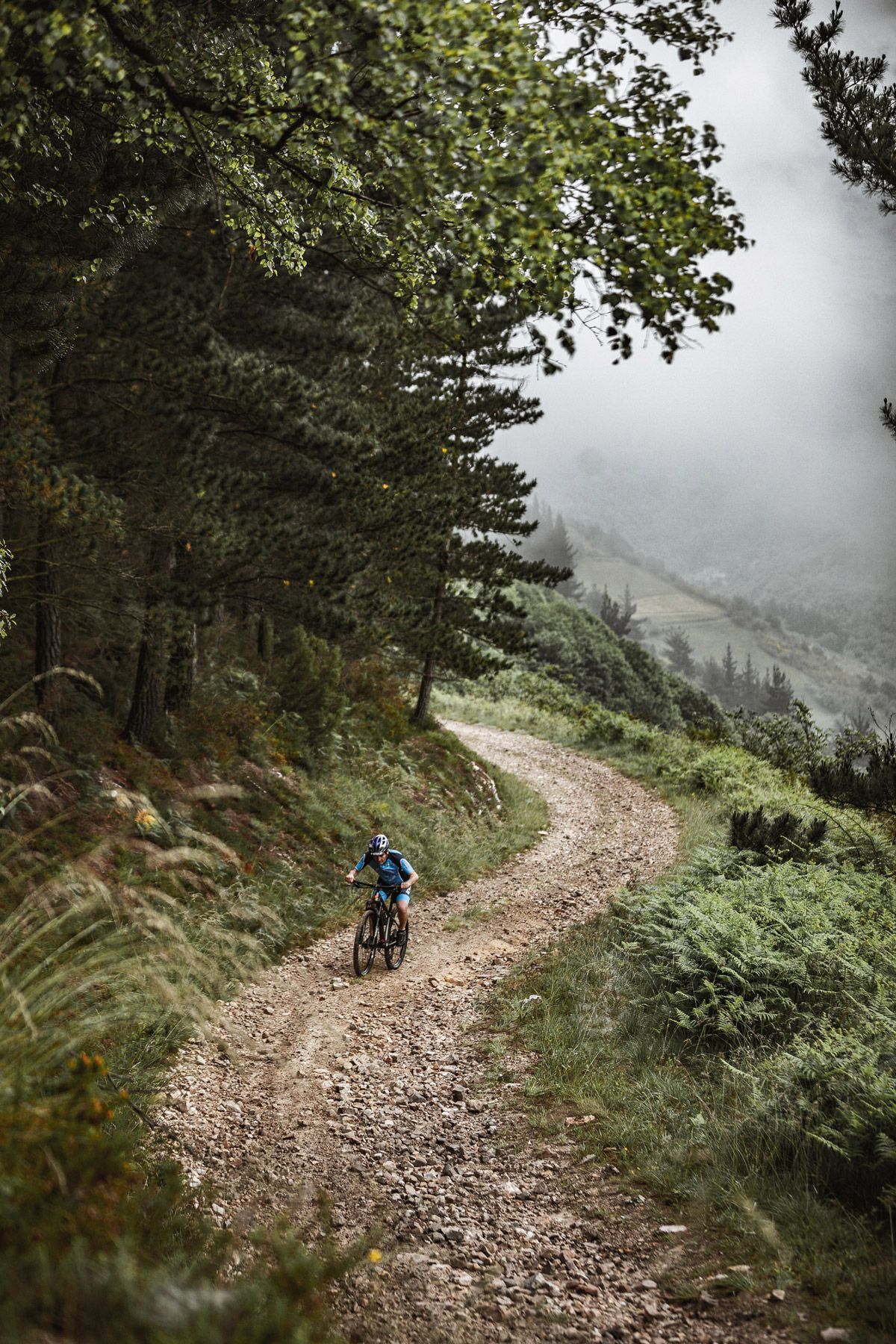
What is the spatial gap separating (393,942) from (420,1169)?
3723mm

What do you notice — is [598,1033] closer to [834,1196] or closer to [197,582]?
[834,1196]

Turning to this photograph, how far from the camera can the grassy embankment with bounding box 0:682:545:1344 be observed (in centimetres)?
198

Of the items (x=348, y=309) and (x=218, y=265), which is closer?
(x=218, y=265)

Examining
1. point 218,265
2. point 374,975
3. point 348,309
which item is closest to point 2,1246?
point 374,975

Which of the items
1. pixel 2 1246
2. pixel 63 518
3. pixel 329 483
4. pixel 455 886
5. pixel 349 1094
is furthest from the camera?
pixel 455 886

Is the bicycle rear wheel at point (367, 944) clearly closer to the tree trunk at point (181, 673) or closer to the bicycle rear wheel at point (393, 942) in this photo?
the bicycle rear wheel at point (393, 942)

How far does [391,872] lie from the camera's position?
8.63 metres

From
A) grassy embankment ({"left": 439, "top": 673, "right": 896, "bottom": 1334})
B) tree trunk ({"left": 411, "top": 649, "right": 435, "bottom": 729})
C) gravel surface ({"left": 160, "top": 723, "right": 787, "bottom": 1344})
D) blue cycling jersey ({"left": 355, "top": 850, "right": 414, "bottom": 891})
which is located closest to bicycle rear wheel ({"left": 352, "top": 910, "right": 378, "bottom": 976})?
gravel surface ({"left": 160, "top": 723, "right": 787, "bottom": 1344})

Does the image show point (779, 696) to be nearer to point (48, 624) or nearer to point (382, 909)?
point (382, 909)

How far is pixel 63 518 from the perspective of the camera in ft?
24.8

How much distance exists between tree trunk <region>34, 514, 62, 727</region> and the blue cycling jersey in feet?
14.1

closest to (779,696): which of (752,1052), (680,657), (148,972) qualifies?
(680,657)

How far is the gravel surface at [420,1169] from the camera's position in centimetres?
368

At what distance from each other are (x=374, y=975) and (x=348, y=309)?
31.1ft
